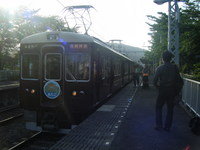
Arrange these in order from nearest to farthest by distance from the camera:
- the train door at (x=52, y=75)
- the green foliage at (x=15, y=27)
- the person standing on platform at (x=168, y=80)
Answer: the person standing on platform at (x=168, y=80), the train door at (x=52, y=75), the green foliage at (x=15, y=27)

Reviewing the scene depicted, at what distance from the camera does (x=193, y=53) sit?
1036cm

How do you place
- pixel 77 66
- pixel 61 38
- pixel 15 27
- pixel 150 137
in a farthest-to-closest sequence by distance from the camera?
pixel 15 27 < pixel 61 38 < pixel 77 66 < pixel 150 137

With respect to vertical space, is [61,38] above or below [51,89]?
above

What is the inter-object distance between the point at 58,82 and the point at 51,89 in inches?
10.7

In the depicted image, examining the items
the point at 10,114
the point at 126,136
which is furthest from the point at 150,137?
the point at 10,114

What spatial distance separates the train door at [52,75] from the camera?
672cm

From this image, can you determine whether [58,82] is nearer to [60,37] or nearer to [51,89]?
[51,89]

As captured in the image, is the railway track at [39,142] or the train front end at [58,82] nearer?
the railway track at [39,142]

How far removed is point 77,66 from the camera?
669 cm

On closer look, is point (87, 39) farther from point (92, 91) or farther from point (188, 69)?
point (188, 69)

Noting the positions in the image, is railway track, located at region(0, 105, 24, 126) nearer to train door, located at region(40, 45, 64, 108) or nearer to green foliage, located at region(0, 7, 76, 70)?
train door, located at region(40, 45, 64, 108)

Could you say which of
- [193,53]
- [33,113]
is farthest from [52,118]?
[193,53]

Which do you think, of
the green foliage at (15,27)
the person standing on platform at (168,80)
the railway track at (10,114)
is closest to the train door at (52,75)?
the person standing on platform at (168,80)

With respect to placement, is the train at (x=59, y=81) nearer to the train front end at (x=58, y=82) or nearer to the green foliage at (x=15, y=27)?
the train front end at (x=58, y=82)
